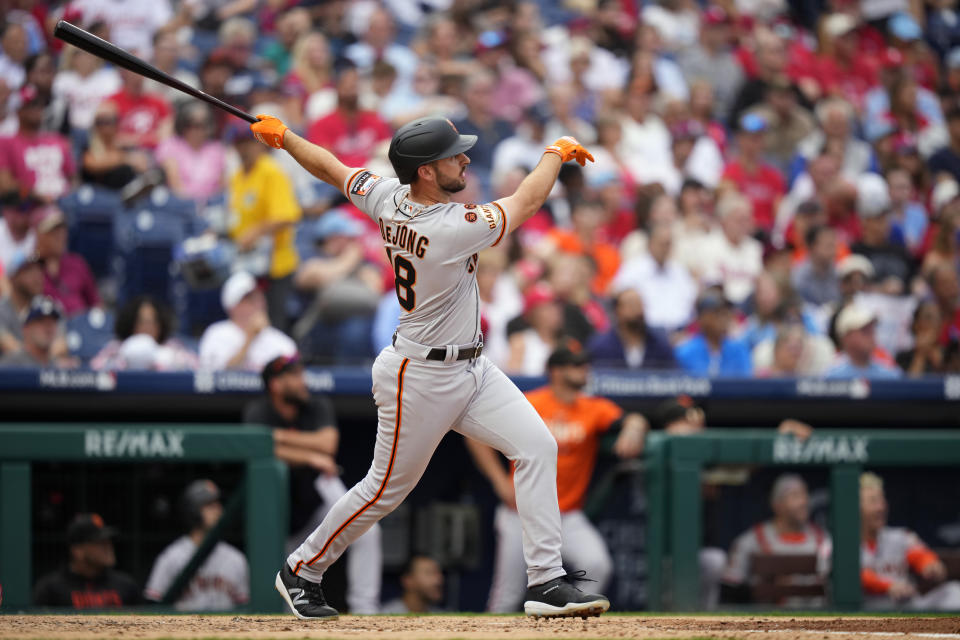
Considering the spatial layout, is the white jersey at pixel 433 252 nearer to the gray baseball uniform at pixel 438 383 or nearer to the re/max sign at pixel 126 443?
the gray baseball uniform at pixel 438 383

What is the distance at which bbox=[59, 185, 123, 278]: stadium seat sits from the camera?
7914mm

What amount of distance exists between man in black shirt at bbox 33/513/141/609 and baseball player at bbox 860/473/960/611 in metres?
3.55

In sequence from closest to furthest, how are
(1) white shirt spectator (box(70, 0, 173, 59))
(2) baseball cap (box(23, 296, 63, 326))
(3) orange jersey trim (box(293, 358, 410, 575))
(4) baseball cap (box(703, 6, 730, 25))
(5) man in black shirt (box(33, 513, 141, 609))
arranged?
(3) orange jersey trim (box(293, 358, 410, 575)) → (5) man in black shirt (box(33, 513, 141, 609)) → (2) baseball cap (box(23, 296, 63, 326)) → (1) white shirt spectator (box(70, 0, 173, 59)) → (4) baseball cap (box(703, 6, 730, 25))

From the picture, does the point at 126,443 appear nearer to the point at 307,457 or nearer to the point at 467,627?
the point at 307,457

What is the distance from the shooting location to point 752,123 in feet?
33.4

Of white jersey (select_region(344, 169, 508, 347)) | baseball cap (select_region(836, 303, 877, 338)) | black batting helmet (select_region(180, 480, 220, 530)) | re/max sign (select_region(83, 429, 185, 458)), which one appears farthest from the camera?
baseball cap (select_region(836, 303, 877, 338))

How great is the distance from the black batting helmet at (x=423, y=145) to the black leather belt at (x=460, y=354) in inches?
23.2

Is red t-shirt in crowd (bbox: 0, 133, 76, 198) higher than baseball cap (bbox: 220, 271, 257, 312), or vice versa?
red t-shirt in crowd (bbox: 0, 133, 76, 198)

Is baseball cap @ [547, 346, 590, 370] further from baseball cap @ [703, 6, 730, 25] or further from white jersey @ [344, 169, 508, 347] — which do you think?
baseball cap @ [703, 6, 730, 25]

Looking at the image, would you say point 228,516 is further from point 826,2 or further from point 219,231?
point 826,2

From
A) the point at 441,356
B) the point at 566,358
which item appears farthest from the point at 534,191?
the point at 566,358

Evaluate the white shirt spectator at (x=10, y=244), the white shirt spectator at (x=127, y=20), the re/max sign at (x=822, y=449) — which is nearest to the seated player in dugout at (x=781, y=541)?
the re/max sign at (x=822, y=449)

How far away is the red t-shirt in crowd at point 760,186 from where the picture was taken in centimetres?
980

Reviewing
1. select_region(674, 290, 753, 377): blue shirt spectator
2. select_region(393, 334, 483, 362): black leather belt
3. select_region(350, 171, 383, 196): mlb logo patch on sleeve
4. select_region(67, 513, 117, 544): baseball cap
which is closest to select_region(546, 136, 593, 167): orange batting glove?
select_region(350, 171, 383, 196): mlb logo patch on sleeve
